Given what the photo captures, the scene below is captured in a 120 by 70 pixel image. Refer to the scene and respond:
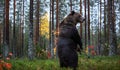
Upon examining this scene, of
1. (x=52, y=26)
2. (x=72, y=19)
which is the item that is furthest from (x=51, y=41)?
(x=72, y=19)

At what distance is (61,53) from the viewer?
7332 mm

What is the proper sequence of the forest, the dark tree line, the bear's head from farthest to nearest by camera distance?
the dark tree line
the forest
the bear's head

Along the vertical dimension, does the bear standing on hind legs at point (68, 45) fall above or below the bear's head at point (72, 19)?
below

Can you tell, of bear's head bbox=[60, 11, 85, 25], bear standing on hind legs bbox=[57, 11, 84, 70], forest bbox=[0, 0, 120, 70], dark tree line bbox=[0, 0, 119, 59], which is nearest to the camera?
bear standing on hind legs bbox=[57, 11, 84, 70]

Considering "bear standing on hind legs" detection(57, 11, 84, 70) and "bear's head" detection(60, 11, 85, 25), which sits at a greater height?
"bear's head" detection(60, 11, 85, 25)

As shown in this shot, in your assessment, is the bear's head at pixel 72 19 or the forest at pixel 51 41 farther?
the forest at pixel 51 41

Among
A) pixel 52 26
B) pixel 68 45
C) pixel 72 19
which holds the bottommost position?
pixel 52 26

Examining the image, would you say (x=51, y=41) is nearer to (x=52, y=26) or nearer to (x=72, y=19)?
(x=52, y=26)

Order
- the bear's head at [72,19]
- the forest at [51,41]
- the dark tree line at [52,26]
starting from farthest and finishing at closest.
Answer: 1. the dark tree line at [52,26]
2. the forest at [51,41]
3. the bear's head at [72,19]

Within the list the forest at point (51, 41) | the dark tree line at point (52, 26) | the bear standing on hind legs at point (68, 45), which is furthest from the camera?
the dark tree line at point (52, 26)

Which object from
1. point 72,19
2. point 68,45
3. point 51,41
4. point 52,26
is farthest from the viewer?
point 52,26

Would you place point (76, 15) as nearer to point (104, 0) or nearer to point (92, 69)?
point (92, 69)

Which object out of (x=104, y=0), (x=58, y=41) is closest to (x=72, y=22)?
(x=58, y=41)

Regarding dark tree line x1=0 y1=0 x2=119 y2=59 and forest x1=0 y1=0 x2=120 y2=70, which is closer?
forest x1=0 y1=0 x2=120 y2=70
